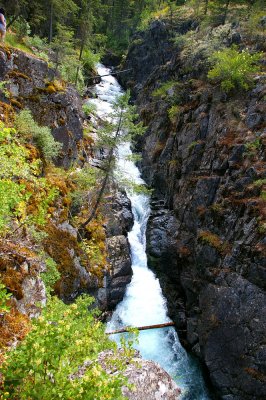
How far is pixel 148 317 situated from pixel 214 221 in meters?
7.23

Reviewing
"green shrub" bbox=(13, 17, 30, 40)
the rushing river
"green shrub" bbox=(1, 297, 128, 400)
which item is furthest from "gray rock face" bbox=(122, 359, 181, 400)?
"green shrub" bbox=(13, 17, 30, 40)

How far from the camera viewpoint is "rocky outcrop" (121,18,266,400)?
48.1 feet

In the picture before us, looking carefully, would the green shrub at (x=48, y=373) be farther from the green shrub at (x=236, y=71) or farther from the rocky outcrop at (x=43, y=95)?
the green shrub at (x=236, y=71)

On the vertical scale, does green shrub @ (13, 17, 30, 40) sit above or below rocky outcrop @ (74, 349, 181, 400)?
above

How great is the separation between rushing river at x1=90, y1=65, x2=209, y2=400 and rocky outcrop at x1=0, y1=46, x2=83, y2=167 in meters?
2.93

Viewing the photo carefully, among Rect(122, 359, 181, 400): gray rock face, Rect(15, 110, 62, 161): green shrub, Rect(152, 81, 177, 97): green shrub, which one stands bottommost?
Rect(122, 359, 181, 400): gray rock face

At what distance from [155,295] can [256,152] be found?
11.2m

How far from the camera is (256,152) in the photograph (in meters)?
18.1

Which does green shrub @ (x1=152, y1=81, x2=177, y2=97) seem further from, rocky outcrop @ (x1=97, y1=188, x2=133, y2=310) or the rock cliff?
rocky outcrop @ (x1=97, y1=188, x2=133, y2=310)

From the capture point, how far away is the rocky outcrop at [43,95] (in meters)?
18.2

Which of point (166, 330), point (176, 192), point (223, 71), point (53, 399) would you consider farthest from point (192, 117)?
point (53, 399)

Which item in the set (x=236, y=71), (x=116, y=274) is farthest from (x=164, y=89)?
(x=116, y=274)

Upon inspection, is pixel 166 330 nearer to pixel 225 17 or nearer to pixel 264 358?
pixel 264 358

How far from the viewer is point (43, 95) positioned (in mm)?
19641
